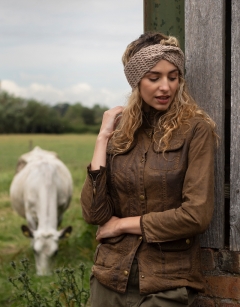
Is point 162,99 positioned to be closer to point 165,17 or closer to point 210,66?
point 210,66

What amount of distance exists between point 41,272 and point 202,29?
5186 mm

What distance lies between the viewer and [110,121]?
9.20ft

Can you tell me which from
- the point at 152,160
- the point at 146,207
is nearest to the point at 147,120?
the point at 152,160

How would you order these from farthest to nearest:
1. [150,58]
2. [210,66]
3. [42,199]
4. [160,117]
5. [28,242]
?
[28,242] → [42,199] → [210,66] → [160,117] → [150,58]

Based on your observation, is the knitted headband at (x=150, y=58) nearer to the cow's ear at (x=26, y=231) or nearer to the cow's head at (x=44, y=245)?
the cow's head at (x=44, y=245)

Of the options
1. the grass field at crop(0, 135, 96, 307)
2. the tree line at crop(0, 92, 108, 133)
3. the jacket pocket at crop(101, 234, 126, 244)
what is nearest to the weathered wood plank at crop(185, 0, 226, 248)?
the jacket pocket at crop(101, 234, 126, 244)

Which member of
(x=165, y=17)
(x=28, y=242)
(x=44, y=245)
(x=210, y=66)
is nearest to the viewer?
(x=210, y=66)

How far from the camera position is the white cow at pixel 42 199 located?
7.92 meters

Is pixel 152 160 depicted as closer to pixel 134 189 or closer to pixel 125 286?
pixel 134 189

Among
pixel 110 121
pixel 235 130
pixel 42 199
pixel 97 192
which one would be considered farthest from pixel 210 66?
pixel 42 199

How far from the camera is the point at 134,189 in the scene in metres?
2.60

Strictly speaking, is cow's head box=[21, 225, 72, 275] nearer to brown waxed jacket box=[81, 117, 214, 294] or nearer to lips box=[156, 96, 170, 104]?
brown waxed jacket box=[81, 117, 214, 294]

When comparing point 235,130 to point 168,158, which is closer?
point 168,158

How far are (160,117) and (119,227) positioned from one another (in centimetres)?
53
